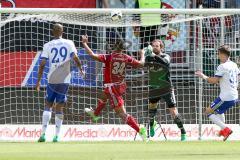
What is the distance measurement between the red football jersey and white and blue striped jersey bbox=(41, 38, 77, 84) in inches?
28.0

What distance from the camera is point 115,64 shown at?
693 inches

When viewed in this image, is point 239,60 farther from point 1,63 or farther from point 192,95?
point 1,63

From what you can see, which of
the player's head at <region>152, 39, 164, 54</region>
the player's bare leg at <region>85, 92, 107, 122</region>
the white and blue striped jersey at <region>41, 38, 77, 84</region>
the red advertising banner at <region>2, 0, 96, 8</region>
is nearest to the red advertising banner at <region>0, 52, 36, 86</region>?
the player's bare leg at <region>85, 92, 107, 122</region>

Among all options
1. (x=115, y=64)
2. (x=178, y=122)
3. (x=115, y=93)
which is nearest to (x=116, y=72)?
(x=115, y=64)

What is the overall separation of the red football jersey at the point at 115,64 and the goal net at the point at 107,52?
1547 mm

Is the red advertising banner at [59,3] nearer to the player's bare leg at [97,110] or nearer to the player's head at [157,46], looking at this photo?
the player's head at [157,46]

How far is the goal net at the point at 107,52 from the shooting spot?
19.6 m

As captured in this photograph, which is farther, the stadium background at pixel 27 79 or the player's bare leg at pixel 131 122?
the stadium background at pixel 27 79

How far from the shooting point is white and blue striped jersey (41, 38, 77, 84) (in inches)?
677

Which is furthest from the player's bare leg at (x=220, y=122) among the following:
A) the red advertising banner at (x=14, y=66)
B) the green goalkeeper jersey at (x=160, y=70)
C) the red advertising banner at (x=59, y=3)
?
the red advertising banner at (x=59, y=3)

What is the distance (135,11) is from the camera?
61.3ft

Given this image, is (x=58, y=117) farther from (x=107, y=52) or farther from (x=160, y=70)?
(x=107, y=52)

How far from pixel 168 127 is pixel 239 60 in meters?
2.37

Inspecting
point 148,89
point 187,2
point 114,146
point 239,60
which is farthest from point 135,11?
point 187,2
